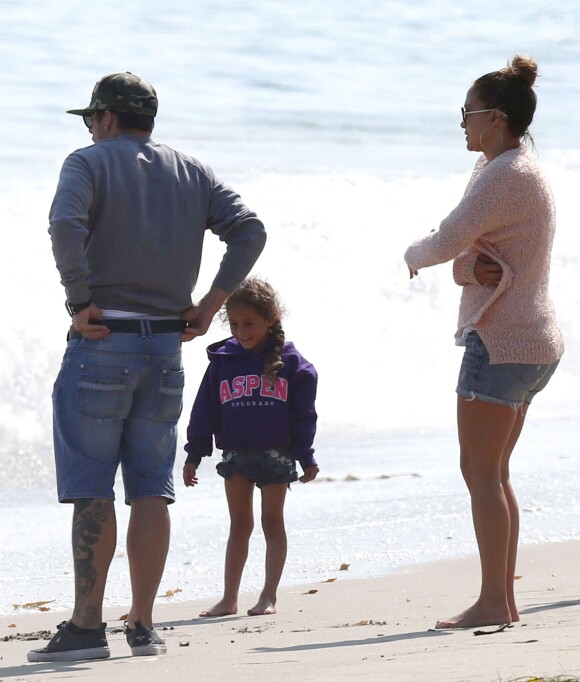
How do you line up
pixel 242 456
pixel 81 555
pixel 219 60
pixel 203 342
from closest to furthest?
pixel 81 555 → pixel 242 456 → pixel 203 342 → pixel 219 60

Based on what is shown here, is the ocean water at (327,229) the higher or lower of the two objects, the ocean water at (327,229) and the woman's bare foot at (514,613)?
the higher

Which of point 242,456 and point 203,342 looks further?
point 203,342

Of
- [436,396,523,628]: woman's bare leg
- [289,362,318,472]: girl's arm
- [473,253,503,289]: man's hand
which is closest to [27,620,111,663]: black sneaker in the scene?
[436,396,523,628]: woman's bare leg

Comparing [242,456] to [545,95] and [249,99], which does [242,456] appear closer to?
[249,99]

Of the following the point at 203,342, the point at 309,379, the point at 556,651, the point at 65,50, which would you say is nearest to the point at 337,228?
the point at 203,342

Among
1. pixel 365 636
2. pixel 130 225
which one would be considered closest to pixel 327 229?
pixel 130 225

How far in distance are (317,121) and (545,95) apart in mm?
7091

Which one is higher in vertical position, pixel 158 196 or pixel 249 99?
pixel 249 99

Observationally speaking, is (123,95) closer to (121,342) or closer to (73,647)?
(121,342)

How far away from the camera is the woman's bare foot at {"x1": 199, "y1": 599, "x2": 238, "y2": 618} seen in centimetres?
480

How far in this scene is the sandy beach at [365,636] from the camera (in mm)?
3154

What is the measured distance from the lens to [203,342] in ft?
37.3

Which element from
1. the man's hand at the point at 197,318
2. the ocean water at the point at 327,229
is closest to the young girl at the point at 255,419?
the ocean water at the point at 327,229

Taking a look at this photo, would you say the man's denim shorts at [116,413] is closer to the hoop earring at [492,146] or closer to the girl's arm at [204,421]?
the girl's arm at [204,421]
